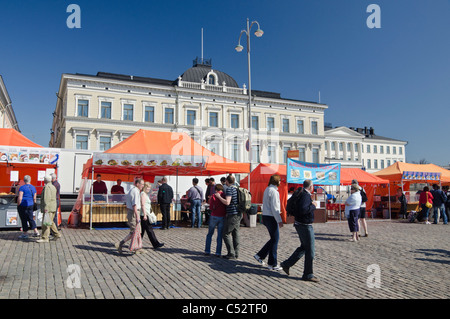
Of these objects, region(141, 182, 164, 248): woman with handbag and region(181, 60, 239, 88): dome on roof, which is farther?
region(181, 60, 239, 88): dome on roof

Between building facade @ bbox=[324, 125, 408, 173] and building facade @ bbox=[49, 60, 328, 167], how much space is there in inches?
564

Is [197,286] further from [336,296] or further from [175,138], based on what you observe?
[175,138]

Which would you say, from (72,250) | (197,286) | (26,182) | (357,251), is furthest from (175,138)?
(197,286)

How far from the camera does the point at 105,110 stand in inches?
1615

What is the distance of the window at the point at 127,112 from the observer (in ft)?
138

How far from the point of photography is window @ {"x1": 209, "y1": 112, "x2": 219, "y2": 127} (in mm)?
45750

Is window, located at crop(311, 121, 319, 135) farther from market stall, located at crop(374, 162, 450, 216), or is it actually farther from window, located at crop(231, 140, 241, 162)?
market stall, located at crop(374, 162, 450, 216)

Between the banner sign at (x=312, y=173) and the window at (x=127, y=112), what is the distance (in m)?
30.6

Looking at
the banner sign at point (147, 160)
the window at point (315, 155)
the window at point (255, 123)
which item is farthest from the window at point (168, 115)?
the banner sign at point (147, 160)

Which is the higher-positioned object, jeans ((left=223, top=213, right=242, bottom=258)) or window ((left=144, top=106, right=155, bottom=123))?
window ((left=144, top=106, right=155, bottom=123))

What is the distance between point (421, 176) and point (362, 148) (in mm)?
62576

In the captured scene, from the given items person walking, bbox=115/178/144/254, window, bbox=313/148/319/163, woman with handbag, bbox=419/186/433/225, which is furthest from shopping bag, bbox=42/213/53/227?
window, bbox=313/148/319/163

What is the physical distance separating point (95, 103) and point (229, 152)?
57.8 ft

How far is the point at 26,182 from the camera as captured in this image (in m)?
10.4
